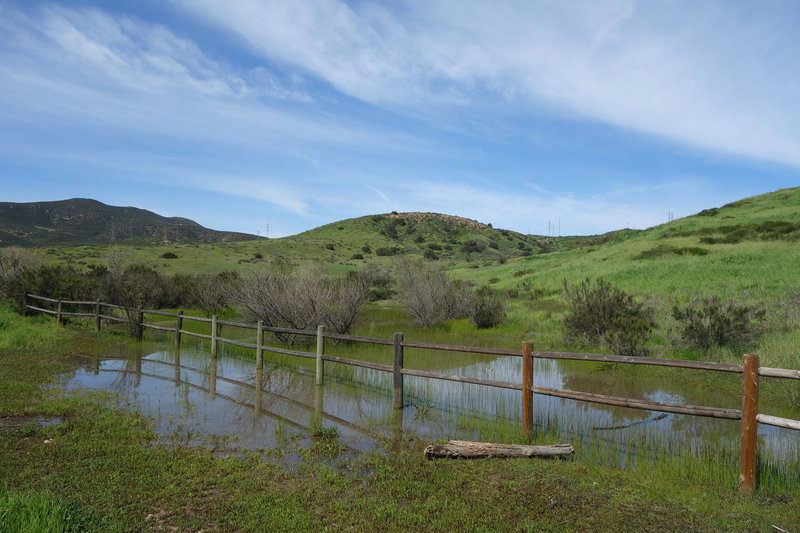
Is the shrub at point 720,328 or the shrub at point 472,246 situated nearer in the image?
the shrub at point 720,328

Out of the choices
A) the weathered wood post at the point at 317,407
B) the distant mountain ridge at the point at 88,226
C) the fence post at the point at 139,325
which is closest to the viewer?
the weathered wood post at the point at 317,407

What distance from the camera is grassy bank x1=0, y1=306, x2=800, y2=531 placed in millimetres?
4523

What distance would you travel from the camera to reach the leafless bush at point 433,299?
22.5 m

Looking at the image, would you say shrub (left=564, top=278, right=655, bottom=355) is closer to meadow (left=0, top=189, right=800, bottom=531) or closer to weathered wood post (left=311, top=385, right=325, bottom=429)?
meadow (left=0, top=189, right=800, bottom=531)

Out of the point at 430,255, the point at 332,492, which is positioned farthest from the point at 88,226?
the point at 332,492

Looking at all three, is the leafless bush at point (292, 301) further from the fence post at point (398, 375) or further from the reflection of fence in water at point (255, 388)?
the fence post at point (398, 375)

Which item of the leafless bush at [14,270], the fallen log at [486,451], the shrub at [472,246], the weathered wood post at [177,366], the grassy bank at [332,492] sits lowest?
the weathered wood post at [177,366]

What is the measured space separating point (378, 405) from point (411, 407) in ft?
2.18

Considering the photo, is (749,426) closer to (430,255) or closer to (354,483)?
(354,483)

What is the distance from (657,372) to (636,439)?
5817 mm

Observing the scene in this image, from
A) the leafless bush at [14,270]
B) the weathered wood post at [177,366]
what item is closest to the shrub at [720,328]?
the weathered wood post at [177,366]

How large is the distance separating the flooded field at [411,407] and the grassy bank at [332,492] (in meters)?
0.83

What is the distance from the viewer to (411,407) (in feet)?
30.9

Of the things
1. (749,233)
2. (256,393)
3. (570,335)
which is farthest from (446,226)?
(256,393)
